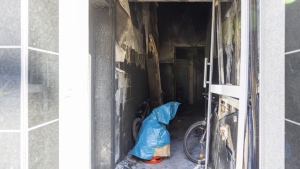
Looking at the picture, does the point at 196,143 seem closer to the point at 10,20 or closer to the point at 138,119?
the point at 138,119

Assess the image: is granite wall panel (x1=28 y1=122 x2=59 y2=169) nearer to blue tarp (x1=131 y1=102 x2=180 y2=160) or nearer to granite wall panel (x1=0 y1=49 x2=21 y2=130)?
granite wall panel (x1=0 y1=49 x2=21 y2=130)

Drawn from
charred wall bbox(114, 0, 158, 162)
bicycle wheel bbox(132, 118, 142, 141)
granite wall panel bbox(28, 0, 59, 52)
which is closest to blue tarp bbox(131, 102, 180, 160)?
charred wall bbox(114, 0, 158, 162)

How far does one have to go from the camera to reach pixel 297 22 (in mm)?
818

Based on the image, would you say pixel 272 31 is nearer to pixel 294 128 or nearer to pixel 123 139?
pixel 294 128

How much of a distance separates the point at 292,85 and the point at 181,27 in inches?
240

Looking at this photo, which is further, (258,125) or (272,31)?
(258,125)

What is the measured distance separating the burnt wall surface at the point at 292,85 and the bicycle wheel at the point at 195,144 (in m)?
2.43

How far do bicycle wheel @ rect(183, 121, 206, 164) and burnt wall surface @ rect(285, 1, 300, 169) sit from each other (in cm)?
243

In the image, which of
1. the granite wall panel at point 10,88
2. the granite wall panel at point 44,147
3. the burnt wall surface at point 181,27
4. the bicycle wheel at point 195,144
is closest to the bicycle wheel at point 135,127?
the bicycle wheel at point 195,144

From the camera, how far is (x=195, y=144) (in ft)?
13.1

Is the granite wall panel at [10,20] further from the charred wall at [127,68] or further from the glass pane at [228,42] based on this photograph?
the charred wall at [127,68]

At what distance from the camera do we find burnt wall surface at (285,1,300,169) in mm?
815

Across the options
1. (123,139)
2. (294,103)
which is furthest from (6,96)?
(123,139)

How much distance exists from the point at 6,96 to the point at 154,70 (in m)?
4.82
